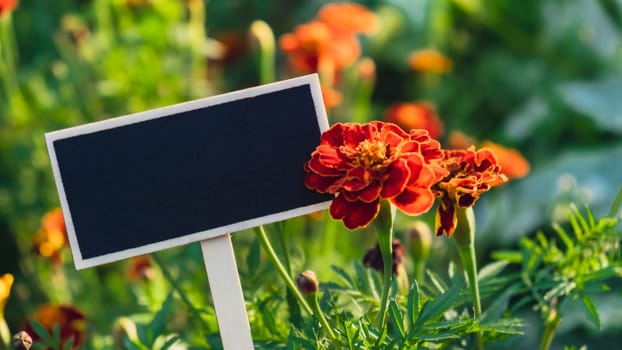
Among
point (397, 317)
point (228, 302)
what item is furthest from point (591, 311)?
point (228, 302)

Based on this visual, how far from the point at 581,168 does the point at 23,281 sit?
107 centimetres

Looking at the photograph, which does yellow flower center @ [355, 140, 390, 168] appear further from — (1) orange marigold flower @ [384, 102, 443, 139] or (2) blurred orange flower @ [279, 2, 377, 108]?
(1) orange marigold flower @ [384, 102, 443, 139]

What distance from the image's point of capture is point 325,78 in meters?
1.42

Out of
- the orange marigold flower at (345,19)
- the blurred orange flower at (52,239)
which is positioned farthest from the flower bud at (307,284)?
the orange marigold flower at (345,19)

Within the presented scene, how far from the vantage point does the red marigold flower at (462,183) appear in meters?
0.69

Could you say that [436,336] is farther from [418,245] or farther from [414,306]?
[418,245]

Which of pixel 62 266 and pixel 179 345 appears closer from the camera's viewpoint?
pixel 179 345

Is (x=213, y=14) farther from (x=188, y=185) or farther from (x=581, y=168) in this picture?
(x=188, y=185)

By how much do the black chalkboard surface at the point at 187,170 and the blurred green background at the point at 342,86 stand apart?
0.19m

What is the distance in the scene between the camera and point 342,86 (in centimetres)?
202

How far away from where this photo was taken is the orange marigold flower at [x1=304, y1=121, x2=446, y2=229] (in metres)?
0.65

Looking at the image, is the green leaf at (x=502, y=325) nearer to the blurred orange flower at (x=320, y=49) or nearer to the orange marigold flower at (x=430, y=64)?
the blurred orange flower at (x=320, y=49)

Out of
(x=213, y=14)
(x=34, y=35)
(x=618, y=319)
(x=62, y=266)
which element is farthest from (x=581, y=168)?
(x=34, y=35)

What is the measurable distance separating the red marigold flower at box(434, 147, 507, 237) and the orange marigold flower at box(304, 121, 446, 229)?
0.8 inches
